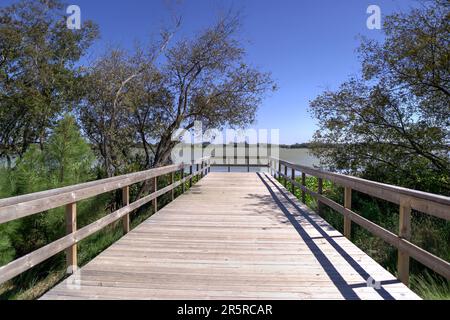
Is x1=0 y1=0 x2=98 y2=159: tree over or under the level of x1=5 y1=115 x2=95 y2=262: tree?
over

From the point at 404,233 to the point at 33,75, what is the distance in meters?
10.8

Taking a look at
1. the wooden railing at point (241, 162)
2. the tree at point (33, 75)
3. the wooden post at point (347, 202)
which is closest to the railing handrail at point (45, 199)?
the wooden post at point (347, 202)

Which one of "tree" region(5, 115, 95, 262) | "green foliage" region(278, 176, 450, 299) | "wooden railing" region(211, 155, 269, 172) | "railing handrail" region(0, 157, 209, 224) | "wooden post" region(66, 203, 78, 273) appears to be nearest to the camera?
"railing handrail" region(0, 157, 209, 224)

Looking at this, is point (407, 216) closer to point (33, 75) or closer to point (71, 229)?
point (71, 229)

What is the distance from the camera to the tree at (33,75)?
32.6 feet

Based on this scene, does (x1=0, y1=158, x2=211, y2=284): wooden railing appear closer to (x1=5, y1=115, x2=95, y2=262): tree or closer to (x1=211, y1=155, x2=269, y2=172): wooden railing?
(x1=5, y1=115, x2=95, y2=262): tree

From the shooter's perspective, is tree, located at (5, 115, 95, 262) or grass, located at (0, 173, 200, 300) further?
tree, located at (5, 115, 95, 262)

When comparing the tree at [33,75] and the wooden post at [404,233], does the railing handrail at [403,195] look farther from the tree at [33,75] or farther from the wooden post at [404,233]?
the tree at [33,75]

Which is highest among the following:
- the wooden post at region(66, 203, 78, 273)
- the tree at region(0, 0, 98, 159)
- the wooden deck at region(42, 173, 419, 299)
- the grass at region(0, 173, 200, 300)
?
the tree at region(0, 0, 98, 159)

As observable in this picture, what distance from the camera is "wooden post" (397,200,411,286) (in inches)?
121

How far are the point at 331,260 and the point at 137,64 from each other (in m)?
9.05

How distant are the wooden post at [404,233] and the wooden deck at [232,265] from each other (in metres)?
0.08

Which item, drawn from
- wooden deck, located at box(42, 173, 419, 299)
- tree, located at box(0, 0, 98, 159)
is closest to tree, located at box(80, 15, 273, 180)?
tree, located at box(0, 0, 98, 159)

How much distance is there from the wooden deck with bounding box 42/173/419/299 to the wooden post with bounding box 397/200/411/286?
79 millimetres
